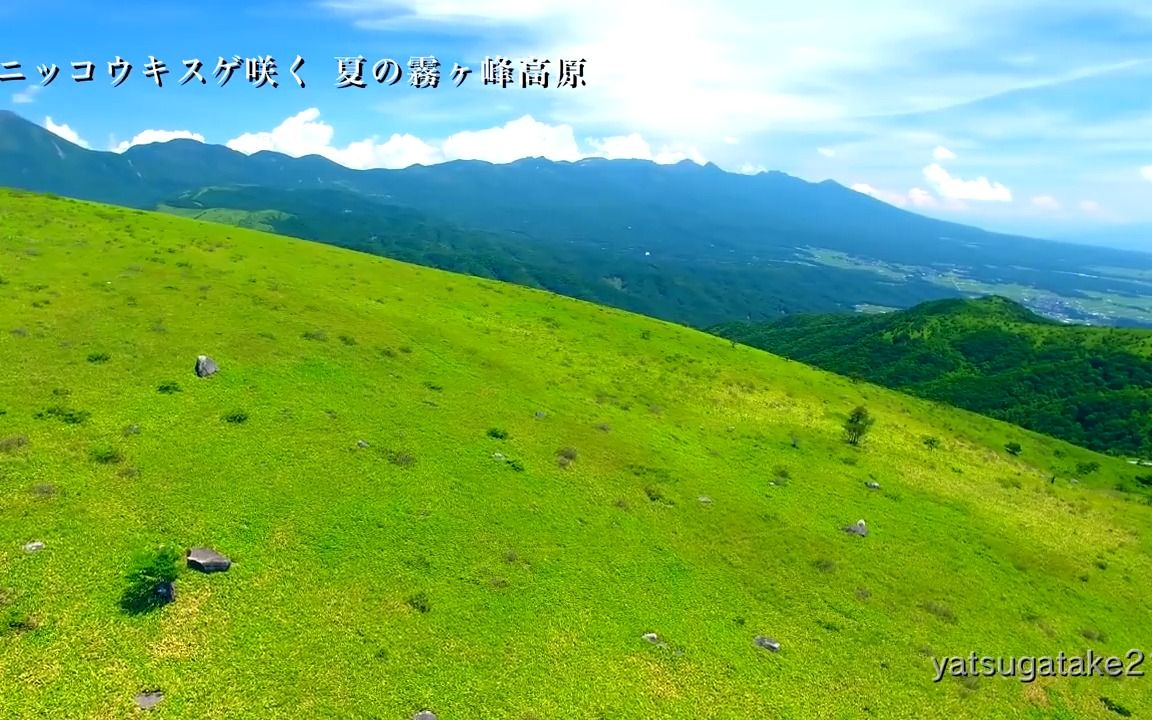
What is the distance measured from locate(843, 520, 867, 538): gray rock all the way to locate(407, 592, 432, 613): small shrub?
21.1 meters

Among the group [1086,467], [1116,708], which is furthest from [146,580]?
[1086,467]

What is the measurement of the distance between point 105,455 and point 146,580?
821 centimetres

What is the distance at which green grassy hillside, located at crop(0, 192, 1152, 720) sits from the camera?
18.0 meters

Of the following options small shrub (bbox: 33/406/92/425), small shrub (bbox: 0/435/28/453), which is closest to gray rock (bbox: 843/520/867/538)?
small shrub (bbox: 33/406/92/425)

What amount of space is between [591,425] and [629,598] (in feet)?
48.9

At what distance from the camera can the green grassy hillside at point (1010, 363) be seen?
95688 millimetres

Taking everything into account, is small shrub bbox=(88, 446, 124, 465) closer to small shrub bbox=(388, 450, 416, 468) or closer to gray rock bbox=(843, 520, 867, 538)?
small shrub bbox=(388, 450, 416, 468)

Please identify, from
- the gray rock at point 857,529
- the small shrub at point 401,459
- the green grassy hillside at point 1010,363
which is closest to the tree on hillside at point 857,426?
the gray rock at point 857,529

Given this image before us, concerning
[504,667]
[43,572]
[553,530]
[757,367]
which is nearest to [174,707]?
[43,572]

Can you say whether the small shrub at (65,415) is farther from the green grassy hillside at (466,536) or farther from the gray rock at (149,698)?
the gray rock at (149,698)

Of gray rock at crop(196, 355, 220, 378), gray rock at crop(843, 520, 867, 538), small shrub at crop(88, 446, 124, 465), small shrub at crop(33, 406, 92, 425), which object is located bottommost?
gray rock at crop(843, 520, 867, 538)

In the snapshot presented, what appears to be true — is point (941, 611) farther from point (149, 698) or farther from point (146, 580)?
point (146, 580)

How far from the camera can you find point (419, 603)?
20.5 meters

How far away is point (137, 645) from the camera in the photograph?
56.0ft
